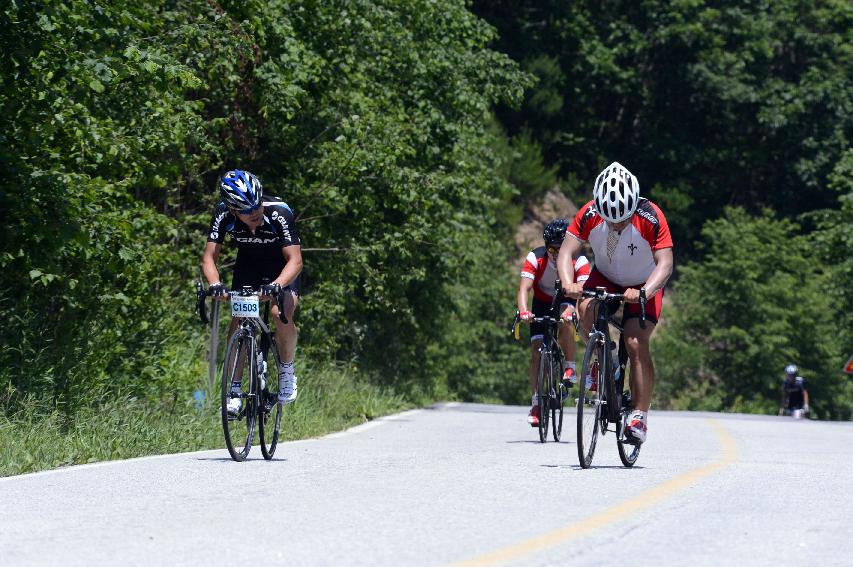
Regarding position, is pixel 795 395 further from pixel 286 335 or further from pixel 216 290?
pixel 216 290

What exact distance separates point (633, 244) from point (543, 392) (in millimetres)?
3320

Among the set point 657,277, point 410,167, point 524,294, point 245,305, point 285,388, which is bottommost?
point 285,388

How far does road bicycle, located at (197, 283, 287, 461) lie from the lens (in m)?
10.8

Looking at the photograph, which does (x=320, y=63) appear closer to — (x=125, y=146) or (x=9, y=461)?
(x=125, y=146)

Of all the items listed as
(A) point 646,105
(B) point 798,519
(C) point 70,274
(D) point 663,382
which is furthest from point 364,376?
(A) point 646,105

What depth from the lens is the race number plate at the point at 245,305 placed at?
10.8m

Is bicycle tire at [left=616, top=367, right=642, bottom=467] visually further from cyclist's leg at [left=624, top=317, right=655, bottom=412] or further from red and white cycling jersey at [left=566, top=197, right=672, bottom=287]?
red and white cycling jersey at [left=566, top=197, right=672, bottom=287]

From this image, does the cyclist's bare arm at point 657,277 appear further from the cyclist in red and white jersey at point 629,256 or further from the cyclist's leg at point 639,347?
the cyclist's leg at point 639,347

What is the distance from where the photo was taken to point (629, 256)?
10672 millimetres

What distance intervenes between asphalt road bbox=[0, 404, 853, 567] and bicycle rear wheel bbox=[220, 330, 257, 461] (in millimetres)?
235

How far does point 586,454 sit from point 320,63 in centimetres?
1232

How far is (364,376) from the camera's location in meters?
25.4

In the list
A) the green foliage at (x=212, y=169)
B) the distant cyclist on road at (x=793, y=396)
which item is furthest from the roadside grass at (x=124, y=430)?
the distant cyclist on road at (x=793, y=396)

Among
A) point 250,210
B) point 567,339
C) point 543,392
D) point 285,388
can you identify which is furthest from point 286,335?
point 567,339
